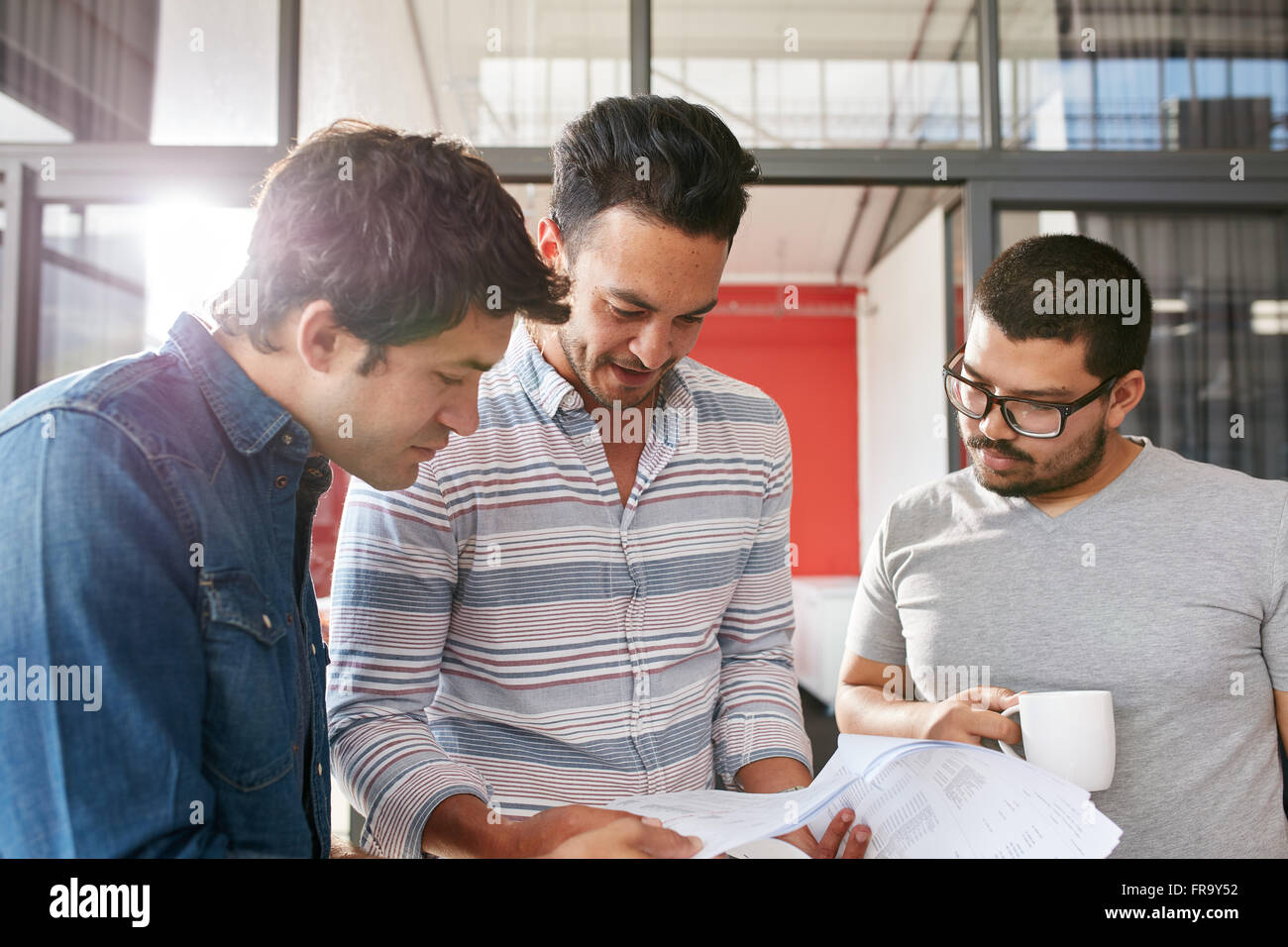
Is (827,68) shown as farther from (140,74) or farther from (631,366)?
(631,366)

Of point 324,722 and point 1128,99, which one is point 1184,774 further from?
point 1128,99

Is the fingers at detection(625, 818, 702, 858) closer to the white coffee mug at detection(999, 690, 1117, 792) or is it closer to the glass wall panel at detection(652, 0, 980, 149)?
the white coffee mug at detection(999, 690, 1117, 792)

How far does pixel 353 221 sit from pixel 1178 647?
1.19m

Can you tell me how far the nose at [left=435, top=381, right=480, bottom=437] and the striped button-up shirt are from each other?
0.18m

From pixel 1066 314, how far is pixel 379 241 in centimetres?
99

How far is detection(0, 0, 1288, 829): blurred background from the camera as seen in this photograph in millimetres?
2785

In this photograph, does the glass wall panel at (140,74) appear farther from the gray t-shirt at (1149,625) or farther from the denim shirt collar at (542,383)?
the gray t-shirt at (1149,625)

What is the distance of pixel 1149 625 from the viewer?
1.27 meters

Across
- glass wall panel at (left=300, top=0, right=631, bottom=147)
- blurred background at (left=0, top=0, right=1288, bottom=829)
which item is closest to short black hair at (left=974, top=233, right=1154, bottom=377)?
blurred background at (left=0, top=0, right=1288, bottom=829)

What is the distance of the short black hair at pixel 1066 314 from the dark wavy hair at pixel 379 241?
81 cm

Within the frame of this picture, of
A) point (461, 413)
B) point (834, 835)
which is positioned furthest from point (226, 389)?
point (834, 835)

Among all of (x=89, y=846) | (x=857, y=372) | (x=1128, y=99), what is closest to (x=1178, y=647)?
(x=89, y=846)

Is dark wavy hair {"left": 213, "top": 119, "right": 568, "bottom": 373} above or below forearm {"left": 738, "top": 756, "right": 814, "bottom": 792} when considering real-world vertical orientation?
above

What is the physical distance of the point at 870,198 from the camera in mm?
6090
